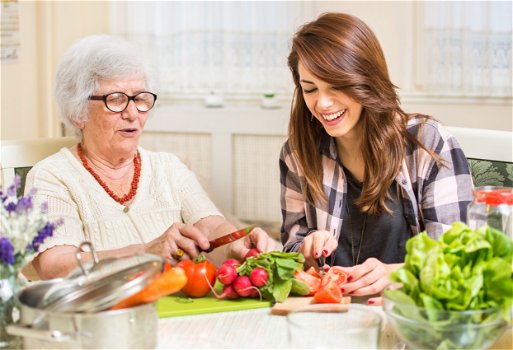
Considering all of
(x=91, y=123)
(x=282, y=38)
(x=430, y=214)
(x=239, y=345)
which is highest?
(x=282, y=38)

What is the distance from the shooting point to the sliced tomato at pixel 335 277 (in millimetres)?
1670

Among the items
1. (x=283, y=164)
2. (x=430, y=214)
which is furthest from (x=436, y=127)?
(x=283, y=164)

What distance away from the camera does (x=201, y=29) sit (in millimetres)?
4289

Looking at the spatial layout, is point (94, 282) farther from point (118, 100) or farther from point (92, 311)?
point (118, 100)

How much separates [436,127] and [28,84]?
8.73ft

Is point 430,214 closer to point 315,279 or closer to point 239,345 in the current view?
point 315,279

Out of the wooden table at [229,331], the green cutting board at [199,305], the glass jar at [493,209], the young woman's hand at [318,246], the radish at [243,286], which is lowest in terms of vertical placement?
the wooden table at [229,331]

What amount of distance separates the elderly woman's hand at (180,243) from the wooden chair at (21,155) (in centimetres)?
59

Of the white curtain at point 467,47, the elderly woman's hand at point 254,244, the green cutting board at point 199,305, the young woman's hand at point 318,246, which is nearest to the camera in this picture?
the green cutting board at point 199,305

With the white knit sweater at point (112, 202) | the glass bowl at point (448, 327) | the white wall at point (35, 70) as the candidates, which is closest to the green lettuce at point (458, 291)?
the glass bowl at point (448, 327)

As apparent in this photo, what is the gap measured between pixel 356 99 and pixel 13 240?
3.31 feet

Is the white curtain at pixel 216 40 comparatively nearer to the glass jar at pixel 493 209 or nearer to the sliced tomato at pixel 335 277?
the sliced tomato at pixel 335 277

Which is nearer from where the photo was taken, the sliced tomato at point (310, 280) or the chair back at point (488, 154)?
the sliced tomato at point (310, 280)

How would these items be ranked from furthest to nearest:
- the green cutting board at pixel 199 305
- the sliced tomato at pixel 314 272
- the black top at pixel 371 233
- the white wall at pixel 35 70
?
1. the white wall at pixel 35 70
2. the black top at pixel 371 233
3. the sliced tomato at pixel 314 272
4. the green cutting board at pixel 199 305
